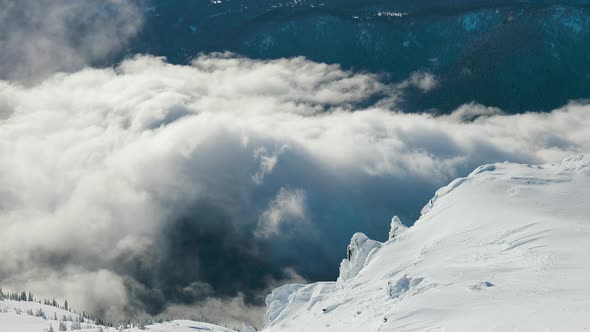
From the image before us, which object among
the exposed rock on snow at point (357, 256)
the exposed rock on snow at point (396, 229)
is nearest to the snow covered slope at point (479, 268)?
the exposed rock on snow at point (357, 256)

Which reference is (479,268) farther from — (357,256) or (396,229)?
(396,229)

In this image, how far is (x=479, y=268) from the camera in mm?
112438

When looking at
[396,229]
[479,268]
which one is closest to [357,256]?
[396,229]

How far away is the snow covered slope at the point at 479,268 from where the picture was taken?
293ft

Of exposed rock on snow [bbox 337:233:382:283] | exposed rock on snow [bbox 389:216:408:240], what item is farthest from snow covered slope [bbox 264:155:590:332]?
exposed rock on snow [bbox 389:216:408:240]

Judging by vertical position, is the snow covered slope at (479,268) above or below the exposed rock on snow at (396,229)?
below

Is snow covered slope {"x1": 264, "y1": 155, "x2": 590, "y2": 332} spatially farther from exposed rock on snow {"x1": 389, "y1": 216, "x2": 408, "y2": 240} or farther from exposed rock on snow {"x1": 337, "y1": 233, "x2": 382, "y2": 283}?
exposed rock on snow {"x1": 389, "y1": 216, "x2": 408, "y2": 240}

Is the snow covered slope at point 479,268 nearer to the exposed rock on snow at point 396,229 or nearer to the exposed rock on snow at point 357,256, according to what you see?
the exposed rock on snow at point 357,256

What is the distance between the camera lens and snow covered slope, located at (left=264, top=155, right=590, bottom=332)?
293 ft

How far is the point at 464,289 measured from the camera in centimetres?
10212

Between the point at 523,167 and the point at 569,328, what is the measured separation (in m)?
110

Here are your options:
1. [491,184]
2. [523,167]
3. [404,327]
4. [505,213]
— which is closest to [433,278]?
[404,327]

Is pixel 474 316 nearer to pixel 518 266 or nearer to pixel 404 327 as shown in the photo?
pixel 404 327

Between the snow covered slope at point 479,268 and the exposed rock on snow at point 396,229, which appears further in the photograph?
the exposed rock on snow at point 396,229
